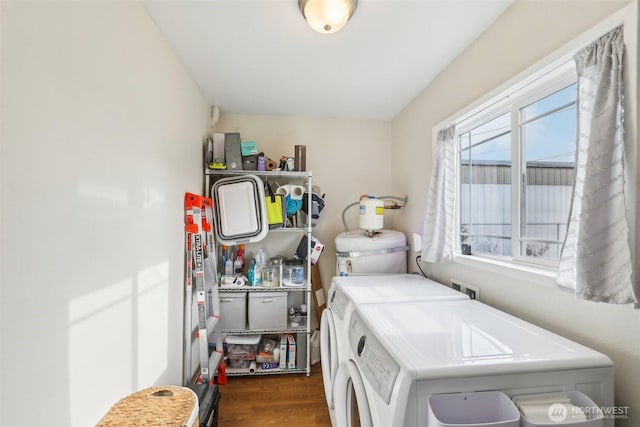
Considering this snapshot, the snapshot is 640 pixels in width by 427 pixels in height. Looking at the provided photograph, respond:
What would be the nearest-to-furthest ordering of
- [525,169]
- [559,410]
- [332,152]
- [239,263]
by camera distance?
[559,410] < [525,169] < [239,263] < [332,152]

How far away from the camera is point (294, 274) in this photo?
2562 mm

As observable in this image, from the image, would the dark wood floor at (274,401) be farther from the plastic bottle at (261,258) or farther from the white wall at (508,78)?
the white wall at (508,78)

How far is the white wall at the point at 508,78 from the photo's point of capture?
923 mm

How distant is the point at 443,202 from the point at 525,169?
0.51m

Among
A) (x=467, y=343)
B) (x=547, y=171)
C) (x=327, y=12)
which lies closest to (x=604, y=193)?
(x=547, y=171)

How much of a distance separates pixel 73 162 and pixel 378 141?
2576mm

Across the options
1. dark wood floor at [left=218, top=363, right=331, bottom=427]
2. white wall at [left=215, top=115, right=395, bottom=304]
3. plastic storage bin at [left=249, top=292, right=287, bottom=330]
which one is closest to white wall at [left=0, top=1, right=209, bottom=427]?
dark wood floor at [left=218, top=363, right=331, bottom=427]

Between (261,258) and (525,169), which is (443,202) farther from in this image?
(261,258)

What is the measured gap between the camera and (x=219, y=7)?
4.56 feet

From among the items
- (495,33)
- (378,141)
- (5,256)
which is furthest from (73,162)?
(378,141)

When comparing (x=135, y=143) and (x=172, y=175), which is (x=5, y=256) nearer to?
(x=135, y=143)

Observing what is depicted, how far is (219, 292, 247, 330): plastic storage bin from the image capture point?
→ 2.45m

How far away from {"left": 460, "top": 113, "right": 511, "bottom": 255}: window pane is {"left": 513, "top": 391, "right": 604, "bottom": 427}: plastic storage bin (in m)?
0.88

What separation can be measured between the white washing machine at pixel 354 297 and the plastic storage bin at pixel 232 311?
0.86 m
